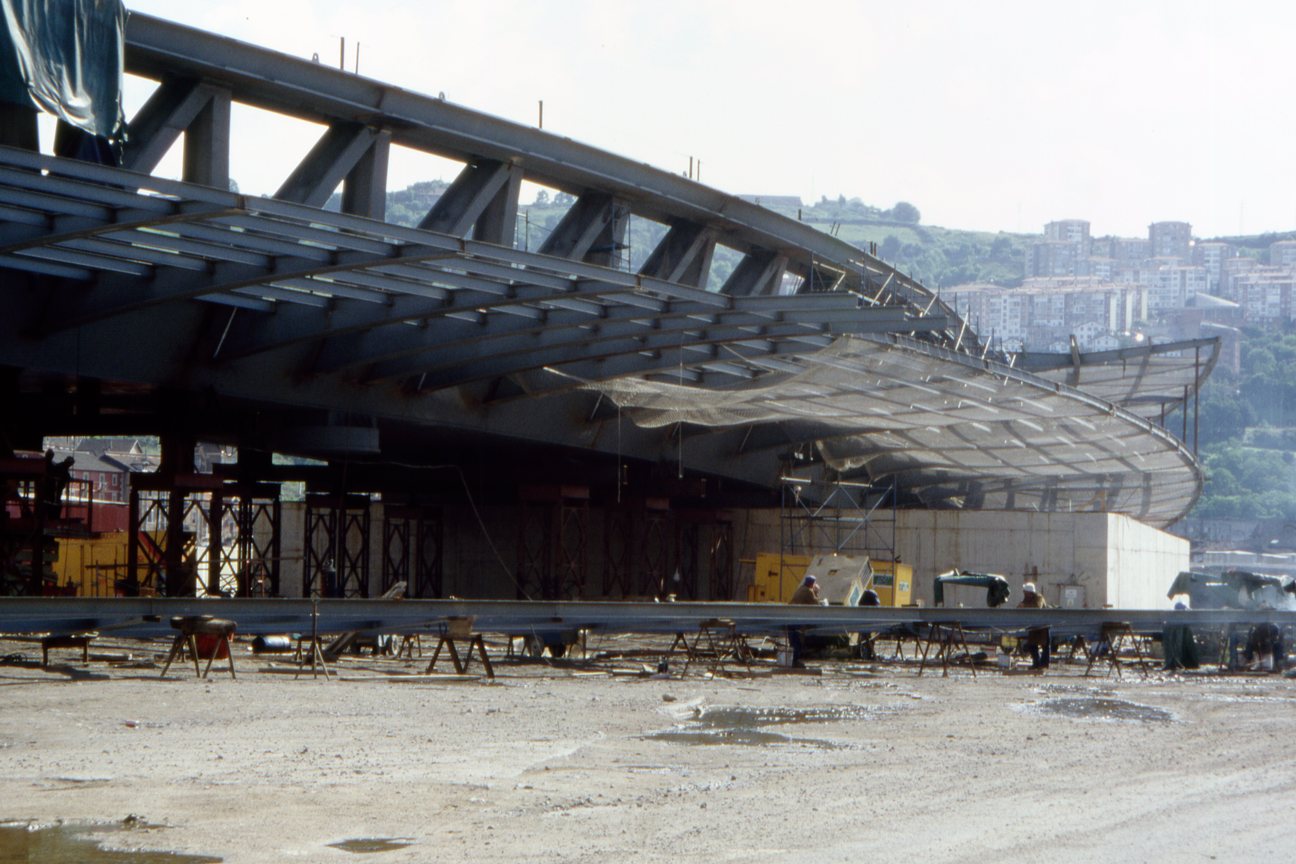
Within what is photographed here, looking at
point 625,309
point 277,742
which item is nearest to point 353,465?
point 625,309

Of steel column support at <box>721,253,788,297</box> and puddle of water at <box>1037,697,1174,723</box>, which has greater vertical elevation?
steel column support at <box>721,253,788,297</box>

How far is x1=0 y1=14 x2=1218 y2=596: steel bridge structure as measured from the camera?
79.8 ft

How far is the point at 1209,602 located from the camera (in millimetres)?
40625

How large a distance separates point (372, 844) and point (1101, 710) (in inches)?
493

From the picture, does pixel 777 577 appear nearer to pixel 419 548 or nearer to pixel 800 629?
pixel 419 548

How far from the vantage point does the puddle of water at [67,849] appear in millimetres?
8695

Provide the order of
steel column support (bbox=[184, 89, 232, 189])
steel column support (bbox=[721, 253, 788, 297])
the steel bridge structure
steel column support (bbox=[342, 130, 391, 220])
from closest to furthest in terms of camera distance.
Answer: the steel bridge structure
steel column support (bbox=[184, 89, 232, 189])
steel column support (bbox=[342, 130, 391, 220])
steel column support (bbox=[721, 253, 788, 297])

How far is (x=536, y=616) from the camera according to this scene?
81.0 feet

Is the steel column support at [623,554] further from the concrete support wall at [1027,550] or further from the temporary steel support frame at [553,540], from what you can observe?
the concrete support wall at [1027,550]

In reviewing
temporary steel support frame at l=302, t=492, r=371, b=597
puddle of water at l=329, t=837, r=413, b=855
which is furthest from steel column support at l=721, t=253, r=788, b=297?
puddle of water at l=329, t=837, r=413, b=855

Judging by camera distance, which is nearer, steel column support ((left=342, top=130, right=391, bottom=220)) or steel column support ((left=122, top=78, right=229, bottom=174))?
steel column support ((left=122, top=78, right=229, bottom=174))

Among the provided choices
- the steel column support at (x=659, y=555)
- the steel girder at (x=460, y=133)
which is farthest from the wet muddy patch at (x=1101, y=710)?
the steel column support at (x=659, y=555)

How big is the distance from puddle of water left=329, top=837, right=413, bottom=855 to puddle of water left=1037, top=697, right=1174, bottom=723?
11.0 meters

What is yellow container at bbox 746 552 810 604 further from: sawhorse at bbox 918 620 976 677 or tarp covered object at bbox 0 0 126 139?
tarp covered object at bbox 0 0 126 139
